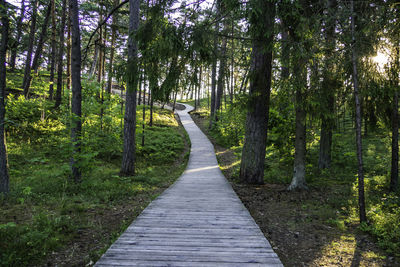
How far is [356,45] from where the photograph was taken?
521cm

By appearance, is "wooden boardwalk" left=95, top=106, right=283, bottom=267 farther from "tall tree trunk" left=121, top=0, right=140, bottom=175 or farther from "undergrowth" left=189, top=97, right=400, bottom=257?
"tall tree trunk" left=121, top=0, right=140, bottom=175

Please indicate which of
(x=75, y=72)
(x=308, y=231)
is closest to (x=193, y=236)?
(x=308, y=231)

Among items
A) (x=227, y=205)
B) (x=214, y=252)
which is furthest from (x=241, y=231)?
(x=227, y=205)

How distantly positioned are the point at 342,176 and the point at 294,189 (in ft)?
13.5

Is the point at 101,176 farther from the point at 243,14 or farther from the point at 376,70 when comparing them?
the point at 376,70

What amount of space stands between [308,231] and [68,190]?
7090mm

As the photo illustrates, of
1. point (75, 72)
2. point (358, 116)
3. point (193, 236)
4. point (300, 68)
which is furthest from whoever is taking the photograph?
point (75, 72)

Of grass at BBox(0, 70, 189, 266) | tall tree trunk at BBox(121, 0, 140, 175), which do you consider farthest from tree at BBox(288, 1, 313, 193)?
tall tree trunk at BBox(121, 0, 140, 175)

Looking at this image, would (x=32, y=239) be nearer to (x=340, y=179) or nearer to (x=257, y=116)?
(x=257, y=116)

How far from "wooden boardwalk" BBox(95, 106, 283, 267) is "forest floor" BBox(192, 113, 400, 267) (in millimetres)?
561

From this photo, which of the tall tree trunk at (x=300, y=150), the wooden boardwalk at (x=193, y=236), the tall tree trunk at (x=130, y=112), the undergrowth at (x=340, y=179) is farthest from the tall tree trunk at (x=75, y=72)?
the tall tree trunk at (x=300, y=150)

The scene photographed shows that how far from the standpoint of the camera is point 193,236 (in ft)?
13.7

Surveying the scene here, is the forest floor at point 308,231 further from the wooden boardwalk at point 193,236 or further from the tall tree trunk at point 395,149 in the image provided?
the tall tree trunk at point 395,149

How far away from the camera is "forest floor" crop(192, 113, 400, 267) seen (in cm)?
386
